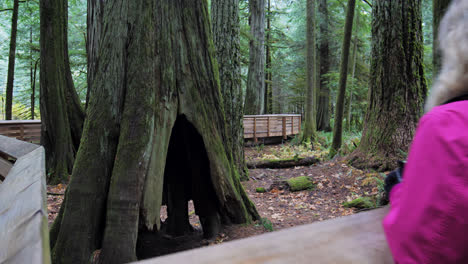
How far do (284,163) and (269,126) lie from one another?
6.74 metres

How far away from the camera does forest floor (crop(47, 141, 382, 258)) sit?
349cm

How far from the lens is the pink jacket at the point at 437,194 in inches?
32.5

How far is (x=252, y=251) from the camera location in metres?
1.01

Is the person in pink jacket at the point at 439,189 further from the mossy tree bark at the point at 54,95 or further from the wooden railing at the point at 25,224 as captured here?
the mossy tree bark at the point at 54,95

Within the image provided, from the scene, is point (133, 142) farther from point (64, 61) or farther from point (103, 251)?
point (64, 61)

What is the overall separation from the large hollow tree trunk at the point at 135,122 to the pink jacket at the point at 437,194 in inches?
88.8

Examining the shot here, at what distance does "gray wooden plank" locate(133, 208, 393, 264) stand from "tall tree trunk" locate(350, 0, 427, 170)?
208 inches

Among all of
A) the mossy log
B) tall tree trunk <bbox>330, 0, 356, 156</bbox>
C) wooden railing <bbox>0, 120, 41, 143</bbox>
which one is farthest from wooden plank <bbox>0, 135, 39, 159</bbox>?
tall tree trunk <bbox>330, 0, 356, 156</bbox>

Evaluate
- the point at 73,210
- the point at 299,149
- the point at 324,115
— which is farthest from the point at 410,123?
the point at 324,115

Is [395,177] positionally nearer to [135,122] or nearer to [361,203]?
[135,122]

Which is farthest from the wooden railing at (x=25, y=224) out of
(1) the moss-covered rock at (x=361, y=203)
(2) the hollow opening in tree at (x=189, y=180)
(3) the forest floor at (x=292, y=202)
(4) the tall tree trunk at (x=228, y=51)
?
(4) the tall tree trunk at (x=228, y=51)

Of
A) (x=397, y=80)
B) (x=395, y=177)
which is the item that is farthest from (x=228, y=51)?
(x=395, y=177)

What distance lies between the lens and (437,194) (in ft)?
2.78

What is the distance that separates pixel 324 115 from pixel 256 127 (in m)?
8.23
